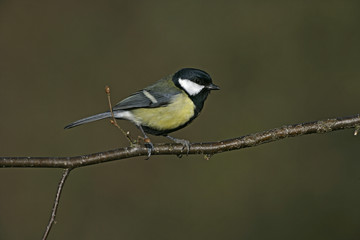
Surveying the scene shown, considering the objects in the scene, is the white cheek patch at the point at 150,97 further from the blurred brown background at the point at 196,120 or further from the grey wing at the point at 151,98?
the blurred brown background at the point at 196,120

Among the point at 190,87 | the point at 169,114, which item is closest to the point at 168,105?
the point at 169,114

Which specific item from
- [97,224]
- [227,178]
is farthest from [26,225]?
[227,178]

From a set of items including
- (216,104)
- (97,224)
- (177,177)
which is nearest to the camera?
(97,224)

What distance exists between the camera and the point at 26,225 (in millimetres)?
3969

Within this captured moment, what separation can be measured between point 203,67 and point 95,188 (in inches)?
67.3

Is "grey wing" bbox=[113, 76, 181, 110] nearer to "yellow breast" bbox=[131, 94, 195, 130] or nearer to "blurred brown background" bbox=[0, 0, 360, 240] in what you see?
"yellow breast" bbox=[131, 94, 195, 130]

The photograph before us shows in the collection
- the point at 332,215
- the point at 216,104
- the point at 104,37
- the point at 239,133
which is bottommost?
the point at 332,215

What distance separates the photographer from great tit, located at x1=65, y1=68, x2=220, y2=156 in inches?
105

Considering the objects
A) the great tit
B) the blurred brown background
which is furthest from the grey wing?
the blurred brown background

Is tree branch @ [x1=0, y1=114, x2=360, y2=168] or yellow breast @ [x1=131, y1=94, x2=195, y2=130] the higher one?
yellow breast @ [x1=131, y1=94, x2=195, y2=130]

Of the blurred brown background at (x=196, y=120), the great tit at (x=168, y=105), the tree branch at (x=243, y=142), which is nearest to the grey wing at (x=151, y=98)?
the great tit at (x=168, y=105)

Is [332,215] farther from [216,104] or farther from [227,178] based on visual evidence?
[216,104]

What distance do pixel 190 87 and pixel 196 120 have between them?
1.61 metres

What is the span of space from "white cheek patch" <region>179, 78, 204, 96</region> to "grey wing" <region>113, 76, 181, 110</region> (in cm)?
5
